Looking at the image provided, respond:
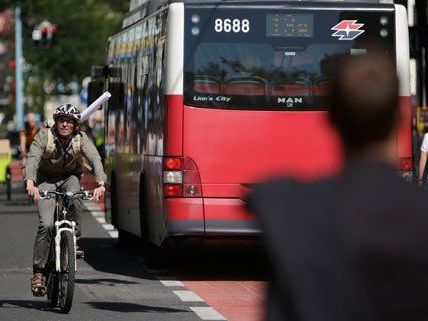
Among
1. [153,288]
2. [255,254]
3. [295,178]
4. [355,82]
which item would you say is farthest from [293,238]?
[255,254]

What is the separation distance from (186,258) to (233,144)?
11.9 feet

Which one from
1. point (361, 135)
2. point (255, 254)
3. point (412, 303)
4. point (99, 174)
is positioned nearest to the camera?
point (412, 303)

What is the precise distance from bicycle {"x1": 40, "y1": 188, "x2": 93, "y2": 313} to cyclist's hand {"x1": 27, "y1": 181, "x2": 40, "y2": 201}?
0.29ft

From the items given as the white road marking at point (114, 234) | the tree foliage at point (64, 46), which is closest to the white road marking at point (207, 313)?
the white road marking at point (114, 234)

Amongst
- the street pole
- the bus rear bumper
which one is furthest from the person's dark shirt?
the street pole

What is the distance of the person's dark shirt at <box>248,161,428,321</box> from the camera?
121 inches

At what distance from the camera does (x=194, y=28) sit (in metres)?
14.9

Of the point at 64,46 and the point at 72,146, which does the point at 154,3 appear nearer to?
the point at 72,146

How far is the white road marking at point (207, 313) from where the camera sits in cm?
1170

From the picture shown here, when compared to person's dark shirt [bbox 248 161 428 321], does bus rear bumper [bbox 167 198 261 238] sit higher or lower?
lower

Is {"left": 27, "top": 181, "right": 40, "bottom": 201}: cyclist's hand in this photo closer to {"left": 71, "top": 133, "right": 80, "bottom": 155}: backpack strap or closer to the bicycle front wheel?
the bicycle front wheel

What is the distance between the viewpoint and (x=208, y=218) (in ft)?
48.1

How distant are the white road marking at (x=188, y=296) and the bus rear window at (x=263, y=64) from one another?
6.17 feet

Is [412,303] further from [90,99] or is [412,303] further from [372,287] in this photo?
[90,99]
